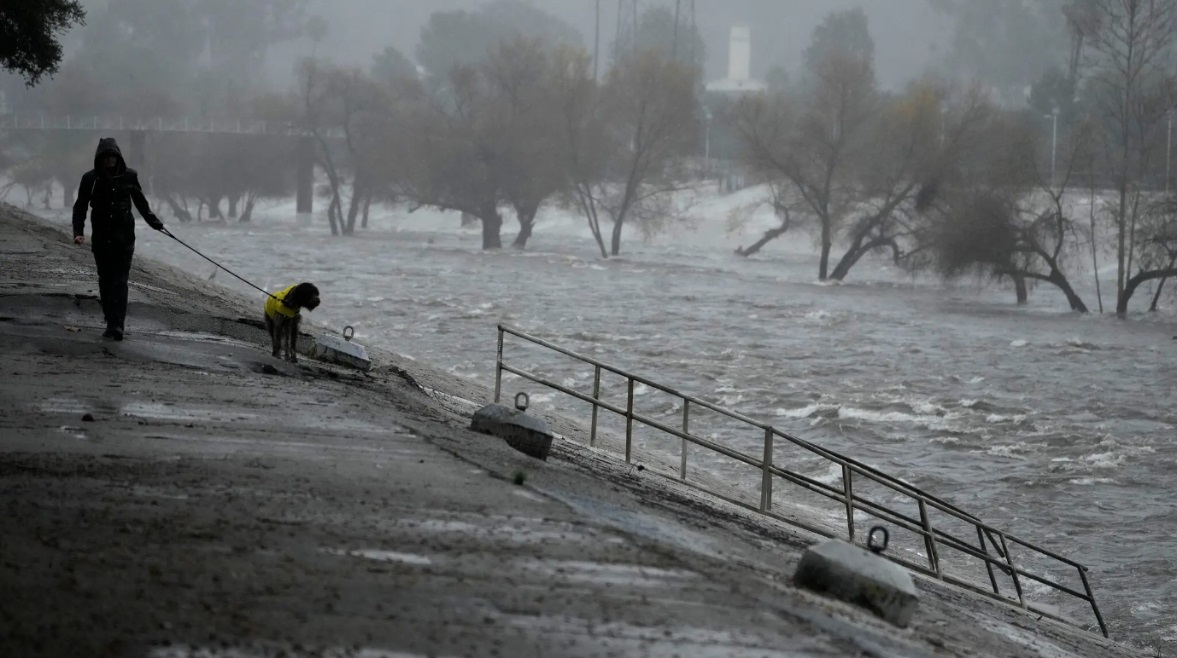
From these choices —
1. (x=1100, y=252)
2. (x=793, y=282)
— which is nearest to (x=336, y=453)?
(x=793, y=282)

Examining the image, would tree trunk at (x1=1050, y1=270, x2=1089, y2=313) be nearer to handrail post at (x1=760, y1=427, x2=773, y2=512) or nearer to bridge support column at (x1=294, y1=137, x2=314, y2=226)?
handrail post at (x1=760, y1=427, x2=773, y2=512)

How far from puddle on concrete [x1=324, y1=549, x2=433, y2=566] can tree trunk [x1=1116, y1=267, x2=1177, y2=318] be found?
4588cm

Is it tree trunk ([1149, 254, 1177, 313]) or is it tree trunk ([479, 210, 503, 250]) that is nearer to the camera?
tree trunk ([1149, 254, 1177, 313])

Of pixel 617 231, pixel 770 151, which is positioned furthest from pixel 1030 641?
pixel 617 231

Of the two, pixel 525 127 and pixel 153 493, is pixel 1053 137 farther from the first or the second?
pixel 153 493

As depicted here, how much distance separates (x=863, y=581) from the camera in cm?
774

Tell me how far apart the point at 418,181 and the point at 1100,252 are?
→ 117 ft

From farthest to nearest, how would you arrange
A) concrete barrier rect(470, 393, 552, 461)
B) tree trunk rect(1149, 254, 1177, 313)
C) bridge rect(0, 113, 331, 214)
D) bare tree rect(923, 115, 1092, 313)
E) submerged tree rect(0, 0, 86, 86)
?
bridge rect(0, 113, 331, 214) → bare tree rect(923, 115, 1092, 313) → tree trunk rect(1149, 254, 1177, 313) → submerged tree rect(0, 0, 86, 86) → concrete barrier rect(470, 393, 552, 461)

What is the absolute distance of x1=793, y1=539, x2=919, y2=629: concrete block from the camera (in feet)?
25.4

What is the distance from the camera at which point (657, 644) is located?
20.1 feet

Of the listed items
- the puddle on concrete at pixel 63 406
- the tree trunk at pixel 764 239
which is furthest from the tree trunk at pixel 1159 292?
the puddle on concrete at pixel 63 406

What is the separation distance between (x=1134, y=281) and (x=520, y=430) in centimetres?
4275

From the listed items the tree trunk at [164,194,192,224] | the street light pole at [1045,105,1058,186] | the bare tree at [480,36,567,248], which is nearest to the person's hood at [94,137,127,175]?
the street light pole at [1045,105,1058,186]

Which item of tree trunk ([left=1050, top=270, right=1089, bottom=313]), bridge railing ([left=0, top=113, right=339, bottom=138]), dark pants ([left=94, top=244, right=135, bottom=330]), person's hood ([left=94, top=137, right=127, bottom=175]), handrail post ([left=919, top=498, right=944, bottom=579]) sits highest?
bridge railing ([left=0, top=113, right=339, bottom=138])
